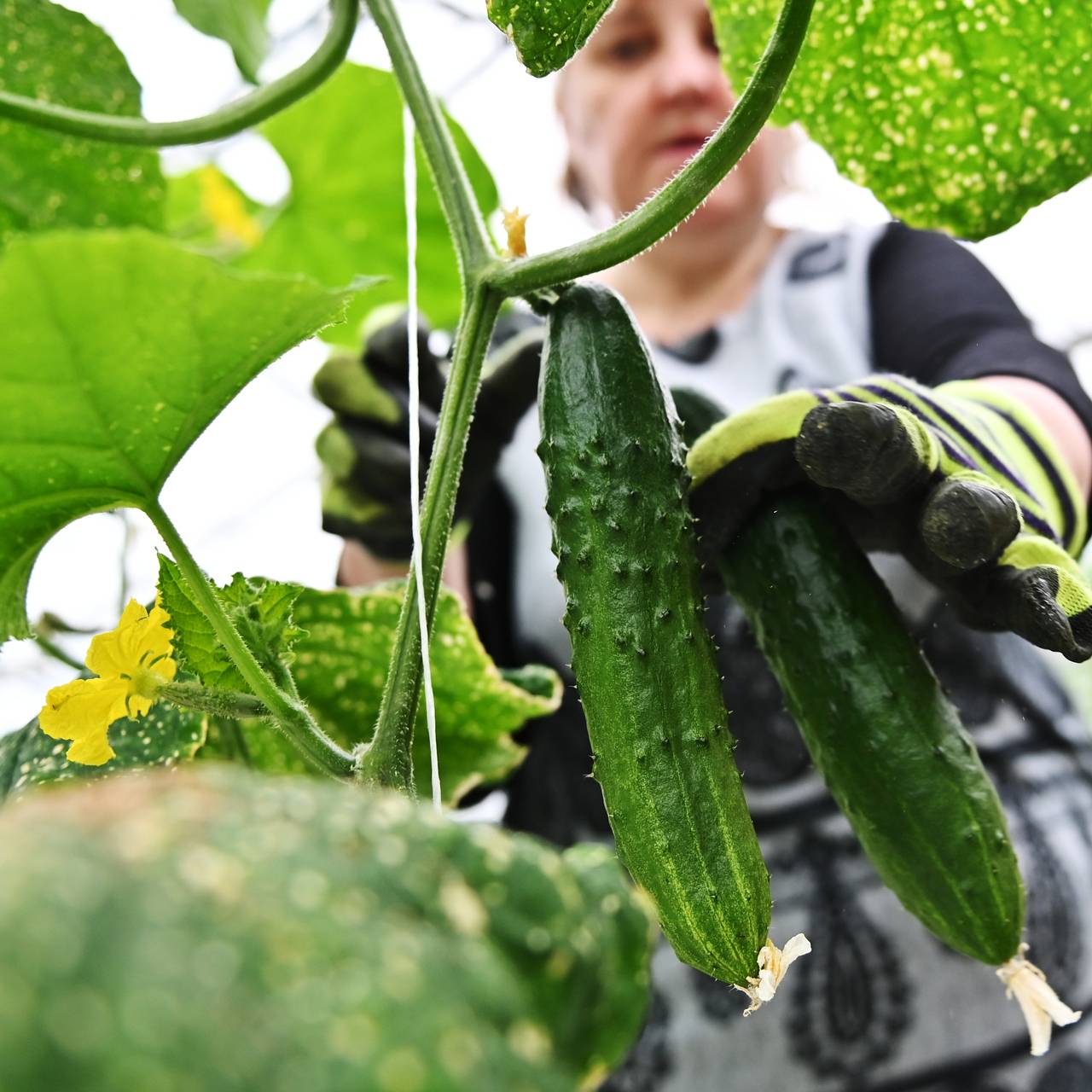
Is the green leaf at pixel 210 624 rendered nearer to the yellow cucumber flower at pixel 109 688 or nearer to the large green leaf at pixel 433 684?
the yellow cucumber flower at pixel 109 688

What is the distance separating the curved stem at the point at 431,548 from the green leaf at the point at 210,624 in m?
0.05

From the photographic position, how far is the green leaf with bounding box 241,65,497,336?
1.18 meters

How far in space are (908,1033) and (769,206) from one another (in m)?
1.10

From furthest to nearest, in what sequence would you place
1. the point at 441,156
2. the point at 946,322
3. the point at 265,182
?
the point at 265,182 → the point at 946,322 → the point at 441,156

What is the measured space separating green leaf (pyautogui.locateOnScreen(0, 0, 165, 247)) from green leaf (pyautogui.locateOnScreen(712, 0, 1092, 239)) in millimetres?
442

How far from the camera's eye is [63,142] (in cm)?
84

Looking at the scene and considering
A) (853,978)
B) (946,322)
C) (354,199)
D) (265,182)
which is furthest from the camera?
(265,182)

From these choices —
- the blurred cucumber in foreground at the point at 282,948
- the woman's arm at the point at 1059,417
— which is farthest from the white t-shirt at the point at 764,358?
the blurred cucumber in foreground at the point at 282,948

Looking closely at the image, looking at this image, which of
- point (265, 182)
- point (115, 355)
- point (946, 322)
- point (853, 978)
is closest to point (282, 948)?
point (115, 355)

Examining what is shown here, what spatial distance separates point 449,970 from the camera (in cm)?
21

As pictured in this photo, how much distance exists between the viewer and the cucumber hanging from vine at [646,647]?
52 cm

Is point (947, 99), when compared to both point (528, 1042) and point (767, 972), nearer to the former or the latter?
point (767, 972)

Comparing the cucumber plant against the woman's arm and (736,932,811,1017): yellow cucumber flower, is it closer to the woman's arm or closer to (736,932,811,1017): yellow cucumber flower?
(736,932,811,1017): yellow cucumber flower

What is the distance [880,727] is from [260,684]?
30 cm
